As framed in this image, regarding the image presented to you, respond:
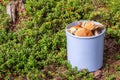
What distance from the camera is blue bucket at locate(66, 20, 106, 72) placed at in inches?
175

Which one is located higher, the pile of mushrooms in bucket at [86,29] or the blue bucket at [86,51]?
the pile of mushrooms in bucket at [86,29]

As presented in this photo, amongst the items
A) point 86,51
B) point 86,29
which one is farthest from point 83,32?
point 86,51

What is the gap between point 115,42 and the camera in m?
5.38

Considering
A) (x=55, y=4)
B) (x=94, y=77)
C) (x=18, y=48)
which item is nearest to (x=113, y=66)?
(x=94, y=77)

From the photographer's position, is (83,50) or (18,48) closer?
(83,50)

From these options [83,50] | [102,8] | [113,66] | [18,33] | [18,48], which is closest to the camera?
[83,50]

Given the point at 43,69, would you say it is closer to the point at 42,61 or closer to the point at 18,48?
the point at 42,61

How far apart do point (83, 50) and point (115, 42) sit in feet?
3.48

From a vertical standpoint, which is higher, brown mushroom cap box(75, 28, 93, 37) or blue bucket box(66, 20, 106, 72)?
brown mushroom cap box(75, 28, 93, 37)

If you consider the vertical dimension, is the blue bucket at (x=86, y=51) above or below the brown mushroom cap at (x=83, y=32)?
below

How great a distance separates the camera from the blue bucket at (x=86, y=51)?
14.6 feet

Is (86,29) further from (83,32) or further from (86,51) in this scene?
(86,51)

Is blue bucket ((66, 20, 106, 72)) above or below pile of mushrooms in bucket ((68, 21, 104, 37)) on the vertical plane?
below

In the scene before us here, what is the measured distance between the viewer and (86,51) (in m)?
4.51
